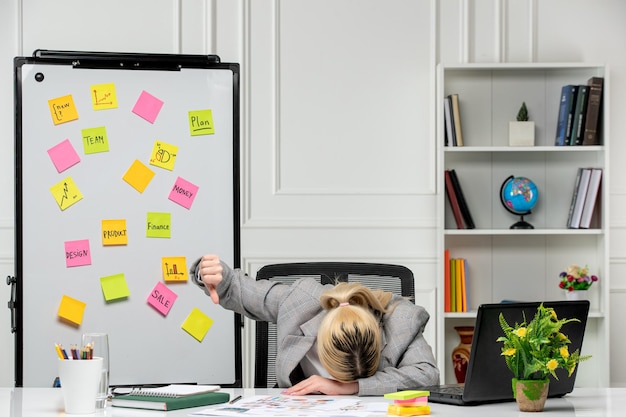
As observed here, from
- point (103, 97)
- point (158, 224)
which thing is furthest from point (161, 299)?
point (103, 97)

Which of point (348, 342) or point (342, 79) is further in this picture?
point (342, 79)

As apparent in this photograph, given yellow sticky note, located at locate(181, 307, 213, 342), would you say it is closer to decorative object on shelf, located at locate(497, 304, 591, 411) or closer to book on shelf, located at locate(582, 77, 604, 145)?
book on shelf, located at locate(582, 77, 604, 145)

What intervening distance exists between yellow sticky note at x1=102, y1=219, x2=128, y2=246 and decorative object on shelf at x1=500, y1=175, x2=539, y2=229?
168 cm

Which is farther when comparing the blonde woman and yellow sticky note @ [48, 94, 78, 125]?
yellow sticky note @ [48, 94, 78, 125]

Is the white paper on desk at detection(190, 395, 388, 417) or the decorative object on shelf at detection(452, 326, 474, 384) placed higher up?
the white paper on desk at detection(190, 395, 388, 417)

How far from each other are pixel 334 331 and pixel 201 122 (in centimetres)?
195

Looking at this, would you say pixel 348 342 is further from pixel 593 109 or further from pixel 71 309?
pixel 593 109

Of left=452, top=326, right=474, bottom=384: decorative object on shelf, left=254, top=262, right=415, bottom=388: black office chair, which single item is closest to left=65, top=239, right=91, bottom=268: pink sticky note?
left=254, top=262, right=415, bottom=388: black office chair

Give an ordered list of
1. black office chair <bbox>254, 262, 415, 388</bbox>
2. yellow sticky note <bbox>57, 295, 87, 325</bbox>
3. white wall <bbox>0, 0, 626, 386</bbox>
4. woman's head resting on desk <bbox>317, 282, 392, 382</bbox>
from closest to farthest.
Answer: woman's head resting on desk <bbox>317, 282, 392, 382</bbox>
black office chair <bbox>254, 262, 415, 388</bbox>
yellow sticky note <bbox>57, 295, 87, 325</bbox>
white wall <bbox>0, 0, 626, 386</bbox>

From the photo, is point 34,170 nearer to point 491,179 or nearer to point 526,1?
point 491,179

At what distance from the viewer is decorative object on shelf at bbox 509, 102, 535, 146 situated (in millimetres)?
3821

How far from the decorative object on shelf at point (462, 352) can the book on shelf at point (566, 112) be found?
0.93 meters

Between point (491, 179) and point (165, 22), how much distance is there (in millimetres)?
1642

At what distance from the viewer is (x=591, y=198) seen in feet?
12.4
